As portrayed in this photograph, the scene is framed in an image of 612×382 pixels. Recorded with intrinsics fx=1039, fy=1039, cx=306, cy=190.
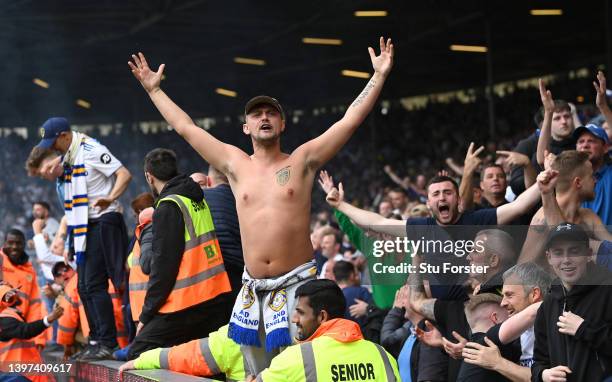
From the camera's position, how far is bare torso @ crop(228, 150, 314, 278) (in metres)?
5.38

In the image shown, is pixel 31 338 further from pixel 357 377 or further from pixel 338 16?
pixel 338 16

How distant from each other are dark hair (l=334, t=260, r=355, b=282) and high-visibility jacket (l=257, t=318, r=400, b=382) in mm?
4074

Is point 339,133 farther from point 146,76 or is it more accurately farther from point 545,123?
point 545,123

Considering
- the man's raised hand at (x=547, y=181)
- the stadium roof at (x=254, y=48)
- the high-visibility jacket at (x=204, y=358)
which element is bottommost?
the high-visibility jacket at (x=204, y=358)

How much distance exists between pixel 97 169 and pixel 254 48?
19793 millimetres

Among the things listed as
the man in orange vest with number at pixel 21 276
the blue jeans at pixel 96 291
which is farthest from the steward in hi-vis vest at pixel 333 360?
the man in orange vest with number at pixel 21 276

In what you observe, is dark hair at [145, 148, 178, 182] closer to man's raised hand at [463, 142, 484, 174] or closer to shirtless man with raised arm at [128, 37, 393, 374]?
shirtless man with raised arm at [128, 37, 393, 374]

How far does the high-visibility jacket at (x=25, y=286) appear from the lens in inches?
362

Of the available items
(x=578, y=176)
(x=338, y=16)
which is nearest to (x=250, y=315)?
(x=578, y=176)

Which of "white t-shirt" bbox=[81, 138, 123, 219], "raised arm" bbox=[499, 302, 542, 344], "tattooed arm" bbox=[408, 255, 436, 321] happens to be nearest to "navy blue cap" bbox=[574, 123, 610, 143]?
"tattooed arm" bbox=[408, 255, 436, 321]

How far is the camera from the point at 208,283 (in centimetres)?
662

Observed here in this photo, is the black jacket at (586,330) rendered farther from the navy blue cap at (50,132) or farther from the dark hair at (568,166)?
the navy blue cap at (50,132)

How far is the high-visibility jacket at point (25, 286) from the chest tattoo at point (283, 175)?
444cm

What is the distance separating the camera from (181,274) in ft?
21.6
